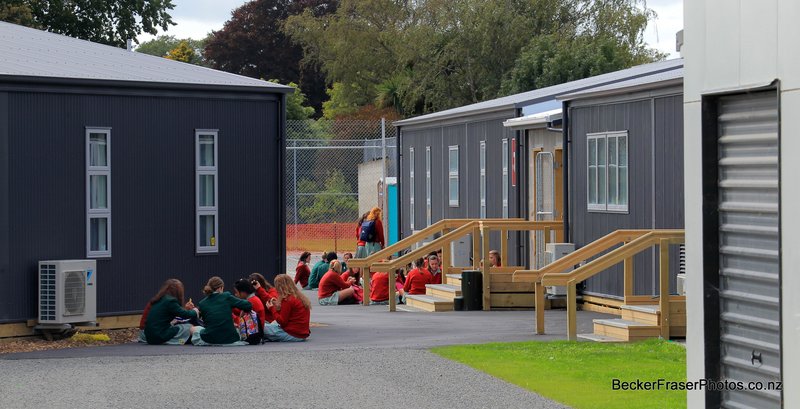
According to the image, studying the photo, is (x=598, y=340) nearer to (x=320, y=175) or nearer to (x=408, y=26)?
(x=320, y=175)

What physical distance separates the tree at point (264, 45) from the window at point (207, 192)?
160 ft

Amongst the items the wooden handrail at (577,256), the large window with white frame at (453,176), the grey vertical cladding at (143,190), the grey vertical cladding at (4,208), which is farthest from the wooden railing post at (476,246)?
the grey vertical cladding at (4,208)

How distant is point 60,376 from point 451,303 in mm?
8828

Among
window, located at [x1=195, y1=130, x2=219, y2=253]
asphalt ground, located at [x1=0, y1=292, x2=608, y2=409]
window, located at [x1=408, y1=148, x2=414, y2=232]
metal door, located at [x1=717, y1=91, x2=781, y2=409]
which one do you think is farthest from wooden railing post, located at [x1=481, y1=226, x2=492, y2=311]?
metal door, located at [x1=717, y1=91, x2=781, y2=409]

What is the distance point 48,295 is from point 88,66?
10.7 feet

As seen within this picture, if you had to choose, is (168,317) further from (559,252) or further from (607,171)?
(607,171)

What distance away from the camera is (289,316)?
52.6 feet

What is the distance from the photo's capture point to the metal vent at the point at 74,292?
15977 mm

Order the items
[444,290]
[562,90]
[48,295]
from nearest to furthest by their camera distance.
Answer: [48,295] < [444,290] < [562,90]

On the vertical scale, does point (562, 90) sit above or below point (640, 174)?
above

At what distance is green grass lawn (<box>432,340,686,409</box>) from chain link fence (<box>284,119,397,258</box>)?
19.6 metres

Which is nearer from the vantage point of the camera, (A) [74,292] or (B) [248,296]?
(B) [248,296]

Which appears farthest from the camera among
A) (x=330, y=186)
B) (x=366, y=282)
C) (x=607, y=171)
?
(x=330, y=186)

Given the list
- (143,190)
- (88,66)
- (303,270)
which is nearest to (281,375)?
(143,190)
